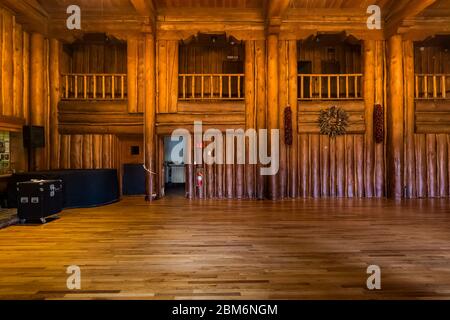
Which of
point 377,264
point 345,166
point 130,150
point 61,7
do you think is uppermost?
point 61,7

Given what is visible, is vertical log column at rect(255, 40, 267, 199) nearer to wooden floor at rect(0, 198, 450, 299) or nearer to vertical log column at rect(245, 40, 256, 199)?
vertical log column at rect(245, 40, 256, 199)

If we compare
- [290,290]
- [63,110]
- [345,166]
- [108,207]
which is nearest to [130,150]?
[63,110]

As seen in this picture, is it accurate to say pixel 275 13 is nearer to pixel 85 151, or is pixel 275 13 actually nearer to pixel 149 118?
pixel 149 118

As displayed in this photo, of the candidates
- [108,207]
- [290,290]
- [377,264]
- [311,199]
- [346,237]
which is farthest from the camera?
[311,199]

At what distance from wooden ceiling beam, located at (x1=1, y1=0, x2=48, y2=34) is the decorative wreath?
9.33 meters

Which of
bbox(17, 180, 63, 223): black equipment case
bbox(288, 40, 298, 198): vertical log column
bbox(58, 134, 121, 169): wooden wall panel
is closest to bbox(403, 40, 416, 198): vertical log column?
bbox(288, 40, 298, 198): vertical log column

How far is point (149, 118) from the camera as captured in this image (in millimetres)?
9844

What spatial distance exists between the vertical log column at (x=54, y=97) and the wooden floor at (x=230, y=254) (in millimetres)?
3794

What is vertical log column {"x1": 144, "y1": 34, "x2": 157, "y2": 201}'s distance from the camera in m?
9.75

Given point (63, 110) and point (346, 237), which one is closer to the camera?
point (346, 237)

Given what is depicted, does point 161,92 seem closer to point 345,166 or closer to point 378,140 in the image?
point 345,166

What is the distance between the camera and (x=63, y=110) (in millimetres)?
9992

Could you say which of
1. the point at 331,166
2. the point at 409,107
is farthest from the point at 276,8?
the point at 409,107

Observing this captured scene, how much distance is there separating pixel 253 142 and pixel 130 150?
4557 millimetres
